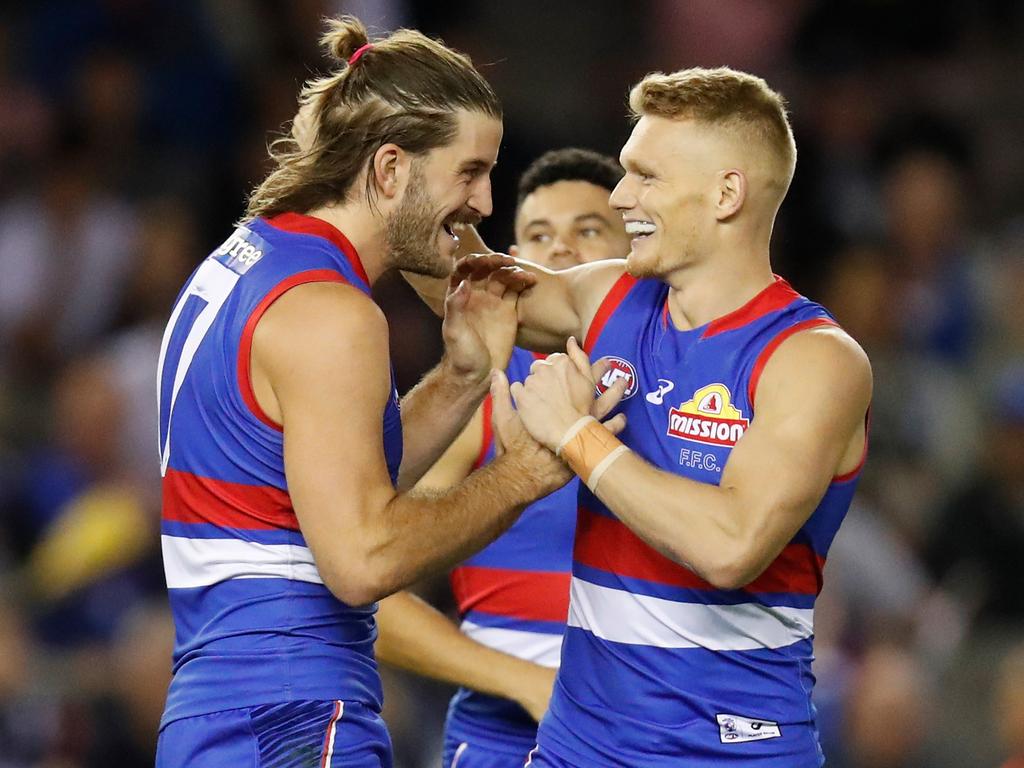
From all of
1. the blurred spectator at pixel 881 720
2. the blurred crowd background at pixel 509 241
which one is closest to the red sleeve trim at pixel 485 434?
the blurred crowd background at pixel 509 241

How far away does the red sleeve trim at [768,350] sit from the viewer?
3.89 meters

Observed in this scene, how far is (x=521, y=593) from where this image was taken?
16.0ft

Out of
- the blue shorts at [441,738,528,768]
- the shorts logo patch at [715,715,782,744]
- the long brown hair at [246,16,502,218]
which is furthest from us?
the blue shorts at [441,738,528,768]

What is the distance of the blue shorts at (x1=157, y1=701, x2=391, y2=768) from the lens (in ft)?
12.4

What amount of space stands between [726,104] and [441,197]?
77cm

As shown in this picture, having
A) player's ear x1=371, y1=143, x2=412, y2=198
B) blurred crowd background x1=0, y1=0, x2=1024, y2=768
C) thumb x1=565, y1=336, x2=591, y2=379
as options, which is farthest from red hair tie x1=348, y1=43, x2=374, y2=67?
blurred crowd background x1=0, y1=0, x2=1024, y2=768

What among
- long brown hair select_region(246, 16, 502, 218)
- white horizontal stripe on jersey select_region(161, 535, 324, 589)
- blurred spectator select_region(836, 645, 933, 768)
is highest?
long brown hair select_region(246, 16, 502, 218)

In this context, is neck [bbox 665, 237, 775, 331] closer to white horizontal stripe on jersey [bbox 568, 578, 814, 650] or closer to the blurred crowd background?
white horizontal stripe on jersey [bbox 568, 578, 814, 650]

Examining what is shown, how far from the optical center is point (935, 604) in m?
8.38

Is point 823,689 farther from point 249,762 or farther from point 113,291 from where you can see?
point 113,291

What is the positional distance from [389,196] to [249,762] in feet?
4.74

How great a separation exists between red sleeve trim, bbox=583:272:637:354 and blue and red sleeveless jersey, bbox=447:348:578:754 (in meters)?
0.65

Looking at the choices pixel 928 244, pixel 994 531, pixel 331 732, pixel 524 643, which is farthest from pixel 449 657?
pixel 928 244

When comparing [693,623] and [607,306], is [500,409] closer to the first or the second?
[607,306]
